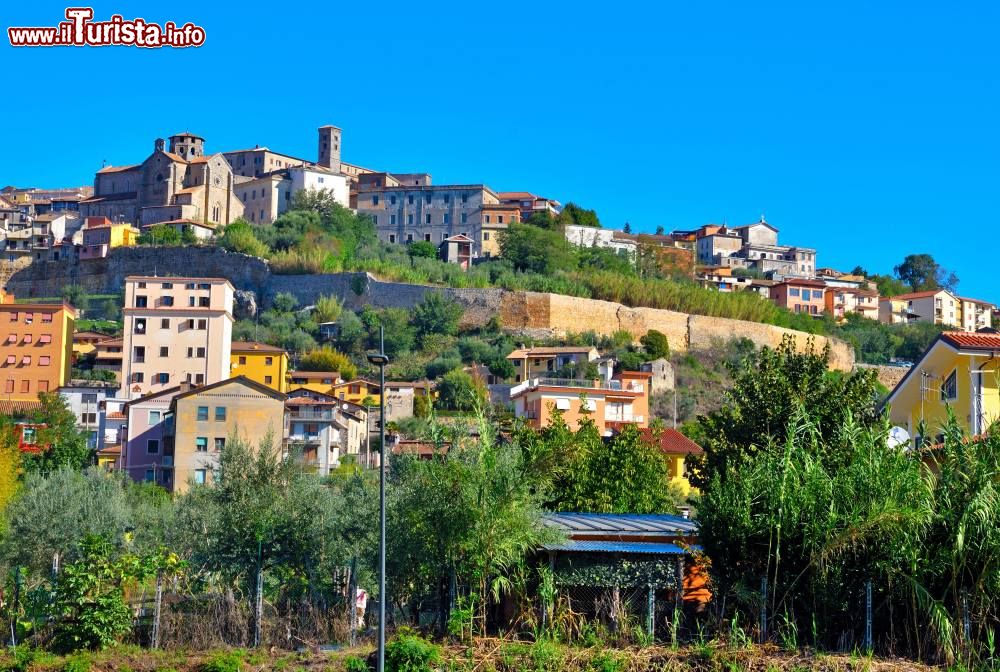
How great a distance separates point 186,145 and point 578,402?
65.5 metres

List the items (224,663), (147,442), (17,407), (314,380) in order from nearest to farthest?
(224,663)
(147,442)
(17,407)
(314,380)

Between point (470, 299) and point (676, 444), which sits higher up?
point (470, 299)

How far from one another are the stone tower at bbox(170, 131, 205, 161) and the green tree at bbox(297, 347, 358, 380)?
43.8 metres

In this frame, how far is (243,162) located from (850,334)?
54.7 meters

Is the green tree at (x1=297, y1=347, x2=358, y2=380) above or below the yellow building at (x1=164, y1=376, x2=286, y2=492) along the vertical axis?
above

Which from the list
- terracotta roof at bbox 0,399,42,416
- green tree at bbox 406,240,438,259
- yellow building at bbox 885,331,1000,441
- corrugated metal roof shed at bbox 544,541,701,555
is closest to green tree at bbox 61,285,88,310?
green tree at bbox 406,240,438,259

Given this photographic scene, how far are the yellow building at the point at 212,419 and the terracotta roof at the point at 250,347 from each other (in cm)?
1764

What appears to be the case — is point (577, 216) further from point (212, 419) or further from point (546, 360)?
point (212, 419)

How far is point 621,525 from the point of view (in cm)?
2156

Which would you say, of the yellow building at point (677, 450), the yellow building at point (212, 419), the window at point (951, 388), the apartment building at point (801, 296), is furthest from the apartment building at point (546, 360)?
the window at point (951, 388)

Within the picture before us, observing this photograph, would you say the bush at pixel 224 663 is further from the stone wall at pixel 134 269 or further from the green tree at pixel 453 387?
the stone wall at pixel 134 269

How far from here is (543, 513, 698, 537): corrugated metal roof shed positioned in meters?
20.7

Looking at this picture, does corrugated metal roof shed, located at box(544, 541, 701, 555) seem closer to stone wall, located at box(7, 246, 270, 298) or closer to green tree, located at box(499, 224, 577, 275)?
stone wall, located at box(7, 246, 270, 298)

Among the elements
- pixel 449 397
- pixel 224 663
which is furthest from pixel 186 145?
pixel 224 663
